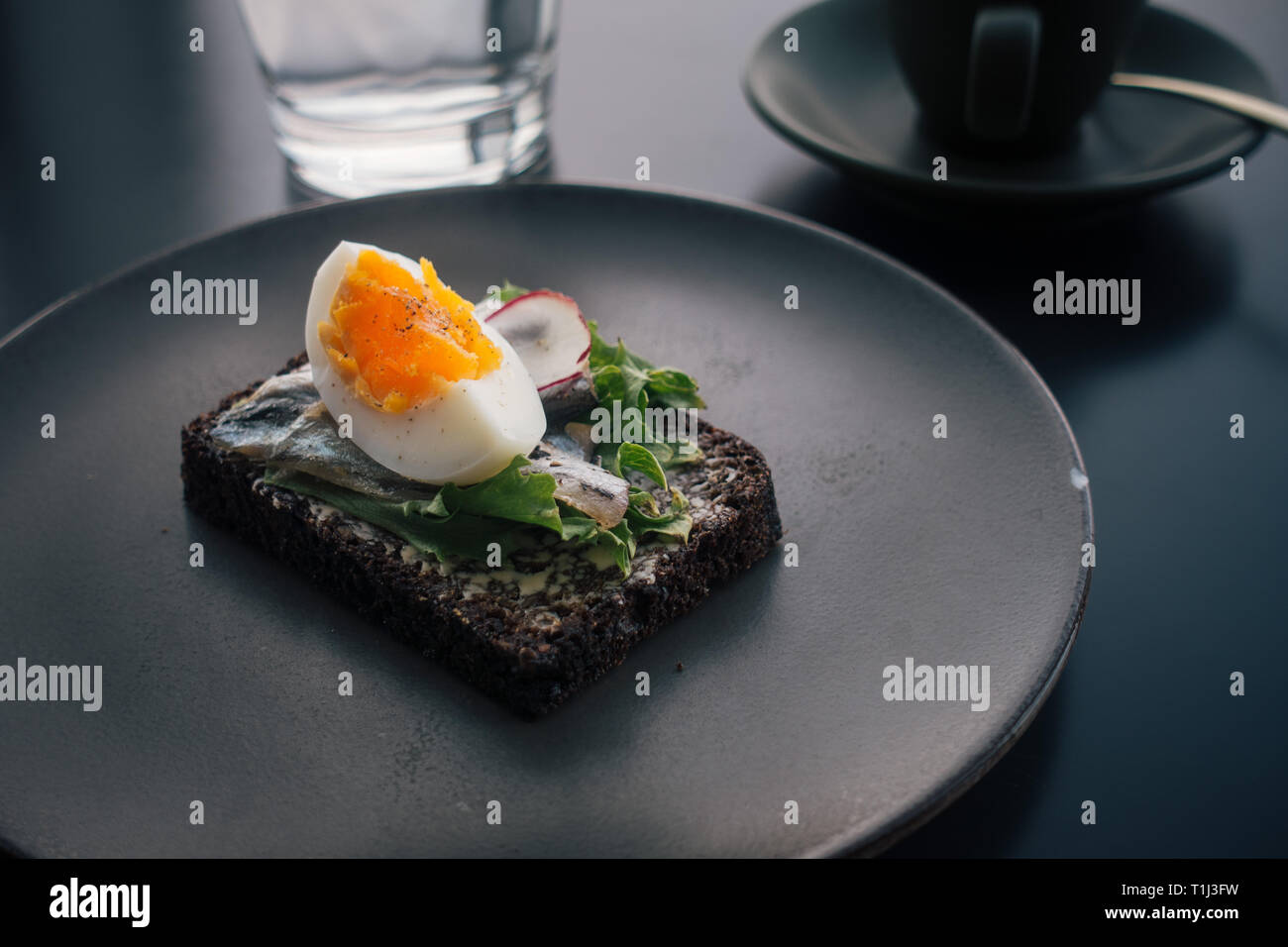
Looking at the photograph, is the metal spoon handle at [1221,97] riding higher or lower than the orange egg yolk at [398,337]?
higher

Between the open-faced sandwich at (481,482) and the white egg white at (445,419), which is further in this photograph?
the white egg white at (445,419)

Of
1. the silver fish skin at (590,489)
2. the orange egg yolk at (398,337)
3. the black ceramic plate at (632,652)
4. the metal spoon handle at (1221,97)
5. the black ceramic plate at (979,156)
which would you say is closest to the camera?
the black ceramic plate at (632,652)

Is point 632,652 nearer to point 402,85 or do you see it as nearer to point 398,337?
point 398,337

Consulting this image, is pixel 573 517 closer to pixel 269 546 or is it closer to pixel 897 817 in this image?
pixel 269 546

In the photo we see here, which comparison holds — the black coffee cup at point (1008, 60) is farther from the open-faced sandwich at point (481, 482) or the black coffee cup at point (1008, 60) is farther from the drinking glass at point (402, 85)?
the open-faced sandwich at point (481, 482)

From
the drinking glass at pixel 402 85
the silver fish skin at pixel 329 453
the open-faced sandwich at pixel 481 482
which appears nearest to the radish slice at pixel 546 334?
the open-faced sandwich at pixel 481 482

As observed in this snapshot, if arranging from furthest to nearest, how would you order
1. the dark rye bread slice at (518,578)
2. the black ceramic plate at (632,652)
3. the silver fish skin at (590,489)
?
the silver fish skin at (590,489) → the dark rye bread slice at (518,578) → the black ceramic plate at (632,652)

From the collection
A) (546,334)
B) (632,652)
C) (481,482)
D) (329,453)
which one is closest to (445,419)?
(481,482)

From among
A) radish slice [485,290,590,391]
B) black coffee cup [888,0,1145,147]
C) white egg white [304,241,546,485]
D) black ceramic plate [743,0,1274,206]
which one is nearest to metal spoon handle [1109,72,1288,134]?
black ceramic plate [743,0,1274,206]

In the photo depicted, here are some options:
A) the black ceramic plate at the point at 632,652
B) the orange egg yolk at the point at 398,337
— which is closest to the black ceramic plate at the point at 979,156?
the black ceramic plate at the point at 632,652
